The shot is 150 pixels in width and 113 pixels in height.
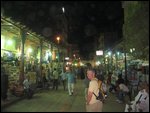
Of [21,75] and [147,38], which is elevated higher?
[147,38]

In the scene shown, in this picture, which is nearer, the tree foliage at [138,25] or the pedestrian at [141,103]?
the pedestrian at [141,103]

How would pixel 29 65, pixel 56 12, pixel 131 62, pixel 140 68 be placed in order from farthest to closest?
pixel 56 12 < pixel 29 65 < pixel 131 62 < pixel 140 68

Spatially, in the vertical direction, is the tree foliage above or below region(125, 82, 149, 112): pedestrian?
above

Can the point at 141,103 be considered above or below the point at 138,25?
below

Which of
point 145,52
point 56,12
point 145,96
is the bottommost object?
point 145,96

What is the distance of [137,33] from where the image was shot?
14.7 metres

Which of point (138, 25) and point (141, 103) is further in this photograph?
point (138, 25)

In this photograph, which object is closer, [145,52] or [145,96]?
[145,96]

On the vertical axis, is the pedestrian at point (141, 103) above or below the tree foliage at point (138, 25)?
below

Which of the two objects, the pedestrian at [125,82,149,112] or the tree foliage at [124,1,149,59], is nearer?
the pedestrian at [125,82,149,112]

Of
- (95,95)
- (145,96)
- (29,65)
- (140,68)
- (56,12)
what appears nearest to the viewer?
(95,95)

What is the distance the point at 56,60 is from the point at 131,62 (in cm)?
2014

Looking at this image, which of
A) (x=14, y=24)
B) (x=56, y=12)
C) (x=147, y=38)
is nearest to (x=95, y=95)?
(x=147, y=38)

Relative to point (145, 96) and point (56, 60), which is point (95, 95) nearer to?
point (145, 96)
